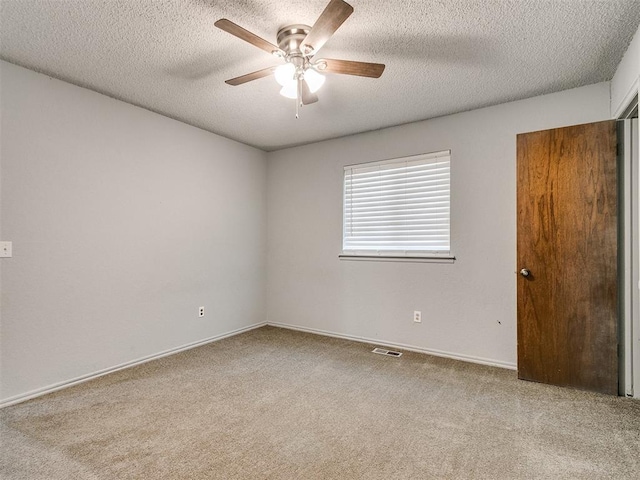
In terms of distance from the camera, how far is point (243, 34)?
1.72 m

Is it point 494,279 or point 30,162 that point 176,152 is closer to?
point 30,162

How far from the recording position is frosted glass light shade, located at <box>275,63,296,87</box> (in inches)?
80.7

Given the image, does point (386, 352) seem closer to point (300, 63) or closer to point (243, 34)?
point (300, 63)

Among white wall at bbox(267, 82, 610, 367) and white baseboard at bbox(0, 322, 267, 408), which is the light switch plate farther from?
white wall at bbox(267, 82, 610, 367)

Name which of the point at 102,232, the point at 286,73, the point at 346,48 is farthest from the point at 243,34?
the point at 102,232

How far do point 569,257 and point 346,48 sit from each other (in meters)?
2.33

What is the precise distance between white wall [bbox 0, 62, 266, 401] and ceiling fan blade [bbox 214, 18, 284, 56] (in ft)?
6.18

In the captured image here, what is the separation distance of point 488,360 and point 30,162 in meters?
4.18

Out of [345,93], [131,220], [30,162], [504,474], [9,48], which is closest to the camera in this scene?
[504,474]

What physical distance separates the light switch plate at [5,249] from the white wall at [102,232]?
3 centimetres

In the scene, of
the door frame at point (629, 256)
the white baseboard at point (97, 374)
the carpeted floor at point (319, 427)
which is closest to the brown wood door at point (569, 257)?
the door frame at point (629, 256)

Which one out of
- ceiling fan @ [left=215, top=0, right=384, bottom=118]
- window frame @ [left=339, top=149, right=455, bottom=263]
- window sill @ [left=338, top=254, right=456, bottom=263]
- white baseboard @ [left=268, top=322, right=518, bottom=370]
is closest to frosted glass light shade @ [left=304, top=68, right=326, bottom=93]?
ceiling fan @ [left=215, top=0, right=384, bottom=118]

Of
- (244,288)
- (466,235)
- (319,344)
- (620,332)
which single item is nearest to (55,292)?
(244,288)

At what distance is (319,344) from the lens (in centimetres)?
382
